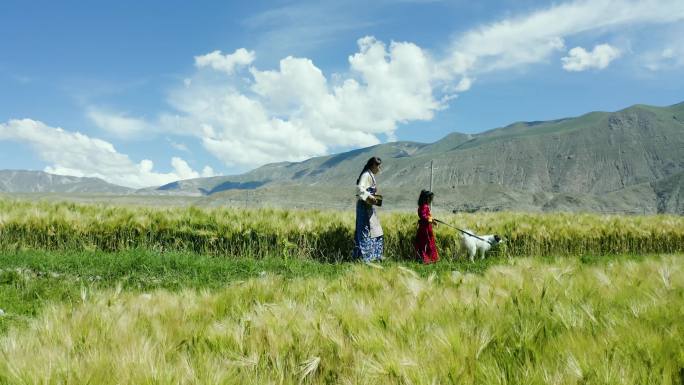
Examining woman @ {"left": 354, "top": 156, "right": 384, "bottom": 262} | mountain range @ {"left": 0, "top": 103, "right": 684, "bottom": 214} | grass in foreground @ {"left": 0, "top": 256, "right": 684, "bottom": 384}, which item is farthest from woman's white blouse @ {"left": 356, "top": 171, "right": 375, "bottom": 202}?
mountain range @ {"left": 0, "top": 103, "right": 684, "bottom": 214}

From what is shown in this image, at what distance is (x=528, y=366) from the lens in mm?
1487

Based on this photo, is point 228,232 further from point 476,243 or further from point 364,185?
point 476,243

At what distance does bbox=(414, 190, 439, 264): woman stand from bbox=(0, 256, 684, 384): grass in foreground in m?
7.08

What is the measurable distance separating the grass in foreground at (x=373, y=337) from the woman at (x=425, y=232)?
7.08m

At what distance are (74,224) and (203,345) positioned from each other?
1064cm

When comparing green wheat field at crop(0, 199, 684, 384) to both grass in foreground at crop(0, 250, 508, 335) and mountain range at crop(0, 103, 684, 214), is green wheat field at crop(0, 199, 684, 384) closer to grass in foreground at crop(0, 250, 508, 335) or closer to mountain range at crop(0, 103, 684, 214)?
grass in foreground at crop(0, 250, 508, 335)

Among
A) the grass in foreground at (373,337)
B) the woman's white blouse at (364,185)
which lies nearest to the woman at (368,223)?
the woman's white blouse at (364,185)

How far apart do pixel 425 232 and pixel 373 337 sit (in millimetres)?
8587

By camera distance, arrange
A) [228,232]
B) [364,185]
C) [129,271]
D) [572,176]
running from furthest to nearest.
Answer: [572,176], [228,232], [364,185], [129,271]

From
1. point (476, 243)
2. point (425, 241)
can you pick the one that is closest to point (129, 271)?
point (425, 241)

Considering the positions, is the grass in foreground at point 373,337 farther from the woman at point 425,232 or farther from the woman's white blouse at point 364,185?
the woman at point 425,232

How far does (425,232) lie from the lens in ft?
33.7

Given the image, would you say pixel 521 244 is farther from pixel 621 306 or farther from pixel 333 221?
pixel 621 306

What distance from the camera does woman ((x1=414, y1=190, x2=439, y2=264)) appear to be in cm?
1008
